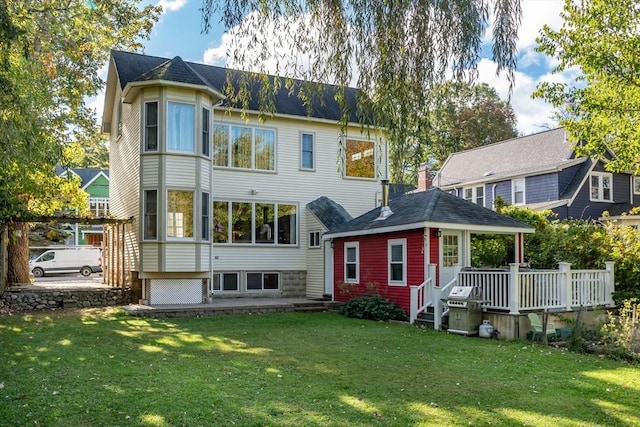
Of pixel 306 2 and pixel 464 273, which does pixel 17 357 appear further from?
pixel 464 273

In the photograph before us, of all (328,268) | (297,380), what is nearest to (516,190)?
(328,268)

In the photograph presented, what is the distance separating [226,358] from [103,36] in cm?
1697

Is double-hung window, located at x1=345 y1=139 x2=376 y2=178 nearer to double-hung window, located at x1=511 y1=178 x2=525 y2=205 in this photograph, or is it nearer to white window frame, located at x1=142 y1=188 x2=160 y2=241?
white window frame, located at x1=142 y1=188 x2=160 y2=241

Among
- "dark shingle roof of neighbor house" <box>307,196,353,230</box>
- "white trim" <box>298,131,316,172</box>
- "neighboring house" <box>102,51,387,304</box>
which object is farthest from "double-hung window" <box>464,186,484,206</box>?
"white trim" <box>298,131,316,172</box>

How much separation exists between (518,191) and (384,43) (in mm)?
22050

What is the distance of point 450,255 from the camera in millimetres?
13039

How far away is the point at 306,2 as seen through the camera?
5.34 meters

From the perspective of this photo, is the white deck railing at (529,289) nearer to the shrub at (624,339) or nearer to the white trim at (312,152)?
the shrub at (624,339)

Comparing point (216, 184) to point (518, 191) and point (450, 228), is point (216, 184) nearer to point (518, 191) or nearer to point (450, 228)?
point (450, 228)

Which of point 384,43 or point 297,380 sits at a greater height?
point 384,43

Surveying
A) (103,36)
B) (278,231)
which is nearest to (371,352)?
(278,231)

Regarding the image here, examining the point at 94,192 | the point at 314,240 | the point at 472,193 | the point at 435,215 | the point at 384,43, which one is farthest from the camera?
the point at 94,192

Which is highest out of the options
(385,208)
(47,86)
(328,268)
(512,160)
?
(47,86)

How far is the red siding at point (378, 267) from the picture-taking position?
1290cm
